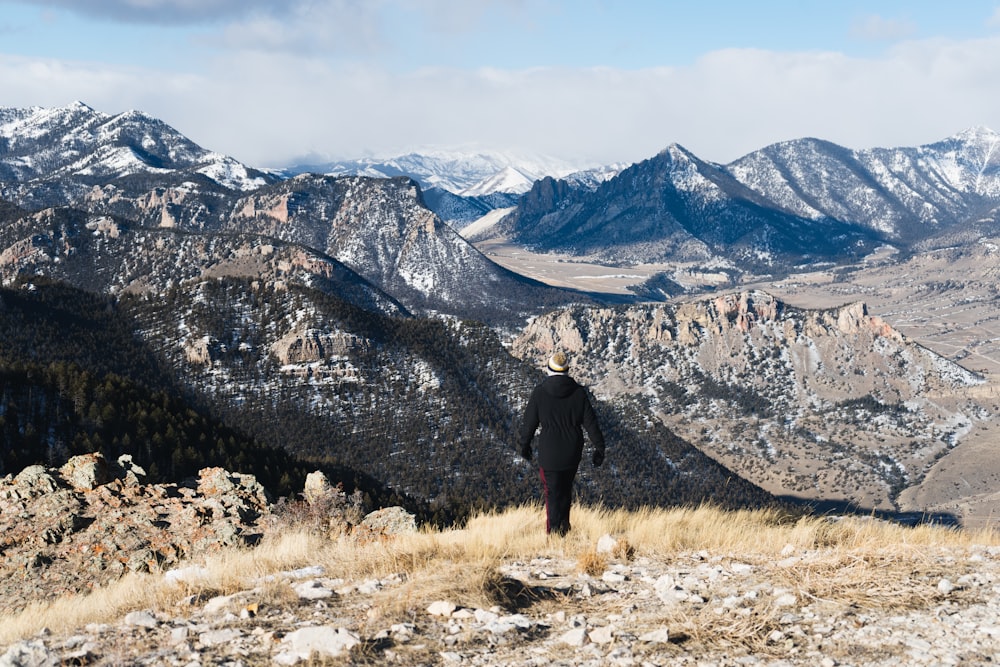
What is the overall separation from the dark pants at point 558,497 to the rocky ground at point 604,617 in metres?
0.98

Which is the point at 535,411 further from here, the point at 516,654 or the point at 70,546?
the point at 70,546

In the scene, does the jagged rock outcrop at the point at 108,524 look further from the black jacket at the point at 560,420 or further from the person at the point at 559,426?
the black jacket at the point at 560,420

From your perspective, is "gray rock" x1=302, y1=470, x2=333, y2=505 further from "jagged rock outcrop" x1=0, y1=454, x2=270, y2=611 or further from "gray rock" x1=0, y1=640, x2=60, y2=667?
"gray rock" x1=0, y1=640, x2=60, y2=667

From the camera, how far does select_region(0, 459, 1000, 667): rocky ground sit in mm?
8336

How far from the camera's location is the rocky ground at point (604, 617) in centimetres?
834

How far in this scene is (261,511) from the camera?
2045 cm

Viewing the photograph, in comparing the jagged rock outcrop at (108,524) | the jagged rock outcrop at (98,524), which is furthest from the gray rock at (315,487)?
the jagged rock outcrop at (98,524)

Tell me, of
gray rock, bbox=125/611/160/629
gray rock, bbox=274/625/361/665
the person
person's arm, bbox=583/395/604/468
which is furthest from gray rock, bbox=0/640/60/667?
person's arm, bbox=583/395/604/468

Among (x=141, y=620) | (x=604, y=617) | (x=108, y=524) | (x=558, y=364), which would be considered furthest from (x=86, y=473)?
(x=604, y=617)

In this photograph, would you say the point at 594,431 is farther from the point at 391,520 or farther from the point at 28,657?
the point at 391,520

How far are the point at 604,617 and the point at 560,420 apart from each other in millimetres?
4808

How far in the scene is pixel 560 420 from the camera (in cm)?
1401

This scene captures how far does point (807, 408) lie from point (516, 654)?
208519mm

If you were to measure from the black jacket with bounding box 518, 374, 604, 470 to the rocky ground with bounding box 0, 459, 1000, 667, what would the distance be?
1.69m
